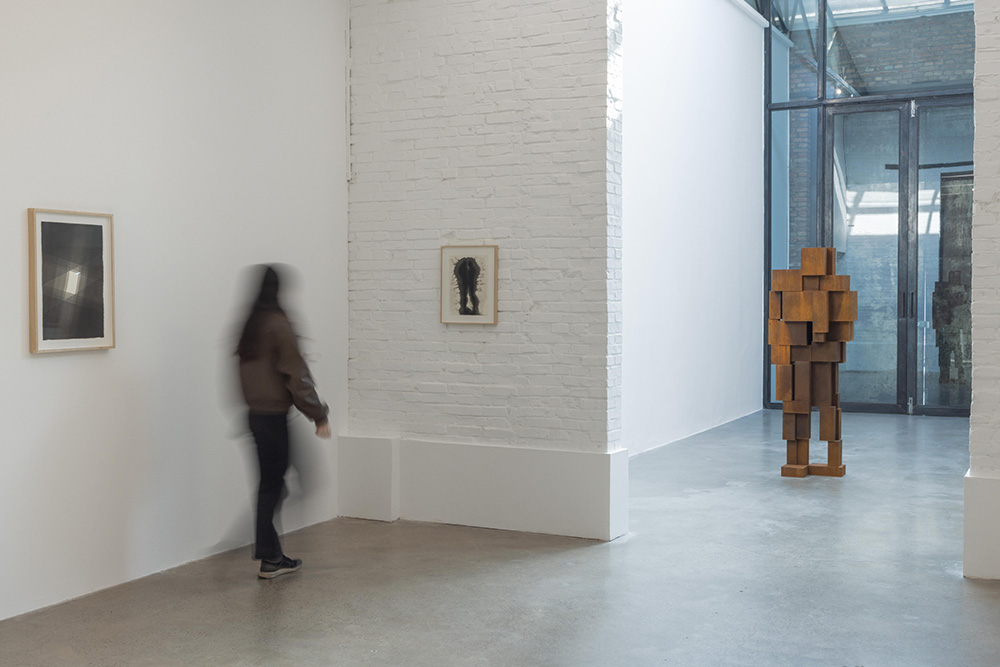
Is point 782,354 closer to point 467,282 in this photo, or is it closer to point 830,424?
point 830,424

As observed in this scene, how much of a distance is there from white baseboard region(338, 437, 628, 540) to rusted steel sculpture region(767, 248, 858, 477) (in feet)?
8.11

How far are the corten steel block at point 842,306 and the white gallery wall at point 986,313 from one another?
273cm

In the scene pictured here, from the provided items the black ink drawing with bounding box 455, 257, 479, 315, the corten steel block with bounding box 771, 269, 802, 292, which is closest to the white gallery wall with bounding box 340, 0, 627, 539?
the black ink drawing with bounding box 455, 257, 479, 315

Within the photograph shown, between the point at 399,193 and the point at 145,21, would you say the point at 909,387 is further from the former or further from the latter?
the point at 145,21

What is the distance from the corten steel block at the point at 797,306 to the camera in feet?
25.2

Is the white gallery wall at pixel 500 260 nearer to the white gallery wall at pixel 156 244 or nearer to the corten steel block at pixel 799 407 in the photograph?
the white gallery wall at pixel 156 244

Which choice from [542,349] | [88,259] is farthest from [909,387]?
[88,259]

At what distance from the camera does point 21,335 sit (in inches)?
174

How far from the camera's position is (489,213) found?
239 inches

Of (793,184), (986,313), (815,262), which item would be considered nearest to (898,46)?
(793,184)

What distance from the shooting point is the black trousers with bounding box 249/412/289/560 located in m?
4.94

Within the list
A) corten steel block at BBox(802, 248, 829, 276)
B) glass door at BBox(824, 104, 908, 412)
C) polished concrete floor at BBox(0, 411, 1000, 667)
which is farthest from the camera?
glass door at BBox(824, 104, 908, 412)

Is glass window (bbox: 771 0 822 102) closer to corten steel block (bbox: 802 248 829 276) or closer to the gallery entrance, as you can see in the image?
the gallery entrance

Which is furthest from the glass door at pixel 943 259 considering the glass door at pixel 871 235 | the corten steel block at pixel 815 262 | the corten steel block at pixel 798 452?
the corten steel block at pixel 815 262
